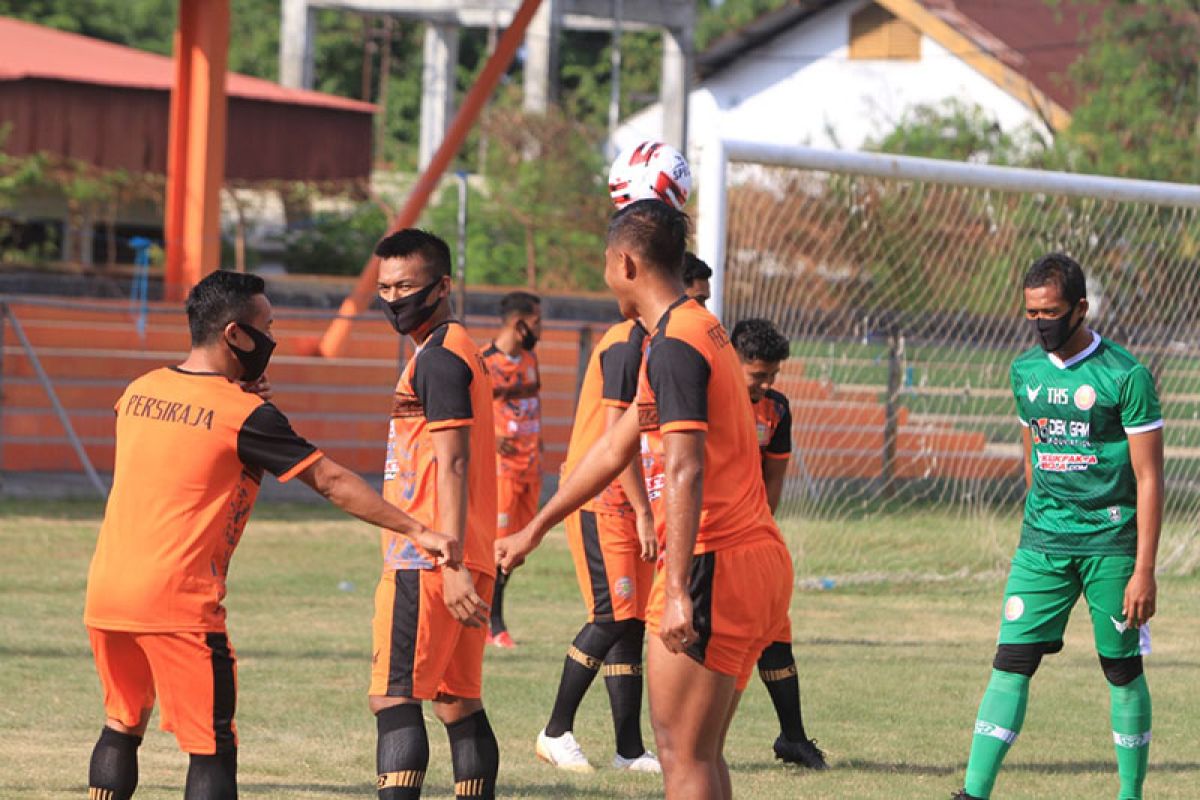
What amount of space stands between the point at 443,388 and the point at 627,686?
251 centimetres

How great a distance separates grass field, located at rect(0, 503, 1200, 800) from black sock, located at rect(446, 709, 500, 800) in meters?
1.38

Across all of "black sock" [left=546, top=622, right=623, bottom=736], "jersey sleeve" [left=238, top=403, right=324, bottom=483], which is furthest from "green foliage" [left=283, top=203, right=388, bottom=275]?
"jersey sleeve" [left=238, top=403, right=324, bottom=483]

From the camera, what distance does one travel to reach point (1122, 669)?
281 inches

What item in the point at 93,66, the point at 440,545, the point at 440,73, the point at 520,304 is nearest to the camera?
the point at 440,545

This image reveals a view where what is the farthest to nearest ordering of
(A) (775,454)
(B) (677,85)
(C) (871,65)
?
1. (C) (871,65)
2. (B) (677,85)
3. (A) (775,454)

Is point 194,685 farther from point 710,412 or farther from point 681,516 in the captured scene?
point 710,412

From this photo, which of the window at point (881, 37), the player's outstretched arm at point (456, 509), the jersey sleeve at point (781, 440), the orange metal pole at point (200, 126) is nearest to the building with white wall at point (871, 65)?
the window at point (881, 37)

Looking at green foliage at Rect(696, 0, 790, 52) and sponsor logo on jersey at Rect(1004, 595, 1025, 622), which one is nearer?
sponsor logo on jersey at Rect(1004, 595, 1025, 622)

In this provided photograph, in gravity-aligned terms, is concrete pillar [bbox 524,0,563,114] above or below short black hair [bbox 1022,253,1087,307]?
above

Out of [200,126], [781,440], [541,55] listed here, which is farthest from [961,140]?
[781,440]

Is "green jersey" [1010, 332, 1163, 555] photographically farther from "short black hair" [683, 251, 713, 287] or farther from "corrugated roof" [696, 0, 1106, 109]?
"corrugated roof" [696, 0, 1106, 109]

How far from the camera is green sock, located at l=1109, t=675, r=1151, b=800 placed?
7.12m

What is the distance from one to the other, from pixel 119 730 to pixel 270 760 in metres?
2.29

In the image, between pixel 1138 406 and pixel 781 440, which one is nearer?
pixel 1138 406
